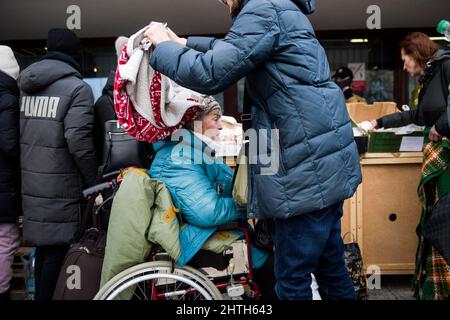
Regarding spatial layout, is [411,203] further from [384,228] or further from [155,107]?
[155,107]

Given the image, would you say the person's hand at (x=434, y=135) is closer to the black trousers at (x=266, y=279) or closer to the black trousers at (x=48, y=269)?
the black trousers at (x=266, y=279)

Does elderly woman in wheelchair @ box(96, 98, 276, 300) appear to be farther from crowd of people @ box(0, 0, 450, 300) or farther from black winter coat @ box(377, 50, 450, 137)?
black winter coat @ box(377, 50, 450, 137)

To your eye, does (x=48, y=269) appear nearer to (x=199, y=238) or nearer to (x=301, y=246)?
(x=199, y=238)

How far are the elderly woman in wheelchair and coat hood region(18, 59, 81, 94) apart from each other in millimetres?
834

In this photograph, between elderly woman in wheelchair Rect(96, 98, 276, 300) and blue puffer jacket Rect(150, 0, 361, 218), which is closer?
blue puffer jacket Rect(150, 0, 361, 218)

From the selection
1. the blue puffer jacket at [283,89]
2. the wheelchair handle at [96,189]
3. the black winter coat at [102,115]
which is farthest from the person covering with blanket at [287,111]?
the black winter coat at [102,115]

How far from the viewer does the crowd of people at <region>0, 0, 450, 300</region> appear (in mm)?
1861

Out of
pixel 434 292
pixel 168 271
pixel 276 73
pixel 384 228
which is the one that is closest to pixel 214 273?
pixel 168 271

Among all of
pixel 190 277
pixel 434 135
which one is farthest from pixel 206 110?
pixel 434 135

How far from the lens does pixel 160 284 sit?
2.30 metres

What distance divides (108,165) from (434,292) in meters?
2.18

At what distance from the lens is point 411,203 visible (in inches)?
144

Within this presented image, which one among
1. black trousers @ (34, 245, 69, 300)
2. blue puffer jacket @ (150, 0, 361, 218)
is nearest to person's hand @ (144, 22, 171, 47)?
blue puffer jacket @ (150, 0, 361, 218)

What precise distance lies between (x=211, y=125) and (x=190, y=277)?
800mm
